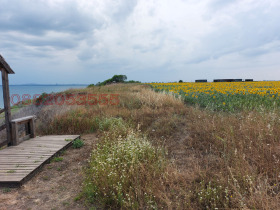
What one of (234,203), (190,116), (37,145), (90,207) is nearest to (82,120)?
(37,145)

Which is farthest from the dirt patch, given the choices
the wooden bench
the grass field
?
the wooden bench

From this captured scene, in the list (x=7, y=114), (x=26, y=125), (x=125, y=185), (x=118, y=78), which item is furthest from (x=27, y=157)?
(x=118, y=78)

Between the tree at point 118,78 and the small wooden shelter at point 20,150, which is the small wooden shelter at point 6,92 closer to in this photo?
the small wooden shelter at point 20,150

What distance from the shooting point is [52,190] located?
3850 mm

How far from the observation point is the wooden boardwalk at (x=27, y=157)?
409 centimetres

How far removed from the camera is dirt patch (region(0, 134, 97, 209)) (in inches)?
133

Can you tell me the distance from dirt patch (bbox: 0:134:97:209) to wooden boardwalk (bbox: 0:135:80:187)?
16 cm

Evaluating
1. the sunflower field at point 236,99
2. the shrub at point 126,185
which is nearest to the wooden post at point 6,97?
the shrub at point 126,185

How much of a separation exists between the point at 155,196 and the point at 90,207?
1067 millimetres

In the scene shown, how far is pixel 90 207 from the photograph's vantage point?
10.6 ft

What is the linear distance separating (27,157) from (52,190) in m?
1.72

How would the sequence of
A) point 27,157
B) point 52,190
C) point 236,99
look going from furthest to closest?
point 236,99 → point 27,157 → point 52,190

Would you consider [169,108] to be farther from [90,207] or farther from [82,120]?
[90,207]

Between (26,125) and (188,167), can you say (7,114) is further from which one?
(188,167)
